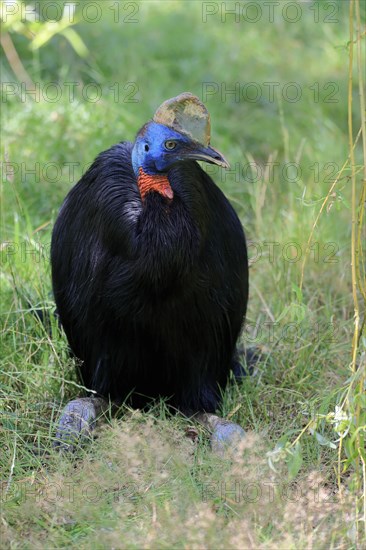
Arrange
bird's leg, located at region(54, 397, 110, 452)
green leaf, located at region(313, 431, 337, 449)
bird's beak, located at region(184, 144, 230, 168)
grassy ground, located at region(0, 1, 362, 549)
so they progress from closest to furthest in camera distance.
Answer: green leaf, located at region(313, 431, 337, 449)
grassy ground, located at region(0, 1, 362, 549)
bird's beak, located at region(184, 144, 230, 168)
bird's leg, located at region(54, 397, 110, 452)

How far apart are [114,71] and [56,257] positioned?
2963mm

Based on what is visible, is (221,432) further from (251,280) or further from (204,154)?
(251,280)

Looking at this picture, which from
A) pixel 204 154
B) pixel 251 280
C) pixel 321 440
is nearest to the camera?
pixel 321 440

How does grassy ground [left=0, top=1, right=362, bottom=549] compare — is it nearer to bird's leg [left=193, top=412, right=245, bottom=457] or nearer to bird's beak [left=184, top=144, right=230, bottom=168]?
bird's leg [left=193, top=412, right=245, bottom=457]

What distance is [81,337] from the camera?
391 cm

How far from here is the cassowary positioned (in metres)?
3.51

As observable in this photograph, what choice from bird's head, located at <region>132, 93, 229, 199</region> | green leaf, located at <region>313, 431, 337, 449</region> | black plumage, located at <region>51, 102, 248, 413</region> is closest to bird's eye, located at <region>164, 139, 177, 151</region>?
bird's head, located at <region>132, 93, 229, 199</region>

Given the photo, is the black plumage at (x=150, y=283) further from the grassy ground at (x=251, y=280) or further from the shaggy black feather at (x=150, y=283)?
the grassy ground at (x=251, y=280)

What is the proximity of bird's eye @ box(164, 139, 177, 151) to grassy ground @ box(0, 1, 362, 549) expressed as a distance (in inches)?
19.4

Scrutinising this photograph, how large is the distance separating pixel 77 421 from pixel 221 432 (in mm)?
489

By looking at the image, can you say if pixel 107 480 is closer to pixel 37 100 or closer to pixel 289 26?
pixel 37 100

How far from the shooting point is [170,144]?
3.51 metres

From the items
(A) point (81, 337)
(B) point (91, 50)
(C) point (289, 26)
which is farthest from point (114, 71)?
(A) point (81, 337)

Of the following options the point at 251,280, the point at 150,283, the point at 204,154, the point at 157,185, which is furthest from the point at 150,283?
the point at 251,280
